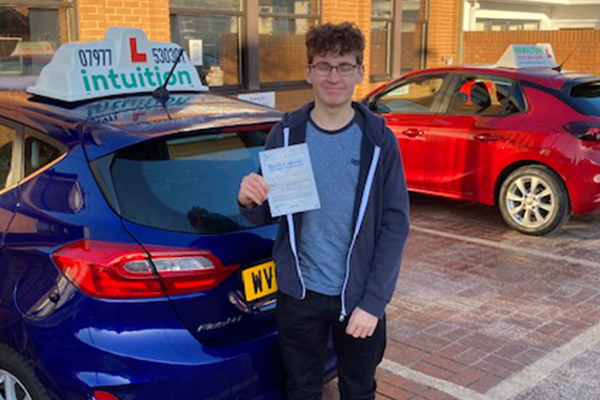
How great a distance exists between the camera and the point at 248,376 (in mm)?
2580

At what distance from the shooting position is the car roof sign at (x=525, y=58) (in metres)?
7.08

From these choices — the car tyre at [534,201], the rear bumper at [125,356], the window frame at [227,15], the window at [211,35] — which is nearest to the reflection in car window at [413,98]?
the car tyre at [534,201]

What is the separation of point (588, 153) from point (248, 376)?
4643mm

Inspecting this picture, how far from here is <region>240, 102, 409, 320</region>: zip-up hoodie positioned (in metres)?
2.40

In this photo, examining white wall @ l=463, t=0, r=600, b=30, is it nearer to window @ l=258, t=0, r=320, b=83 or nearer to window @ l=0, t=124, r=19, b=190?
window @ l=258, t=0, r=320, b=83

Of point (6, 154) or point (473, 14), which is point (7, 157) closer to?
point (6, 154)

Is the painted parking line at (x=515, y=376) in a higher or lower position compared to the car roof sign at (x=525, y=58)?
lower

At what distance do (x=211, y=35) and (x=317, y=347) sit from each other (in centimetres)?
766

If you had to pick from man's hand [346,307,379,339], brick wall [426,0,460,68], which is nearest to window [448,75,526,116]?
man's hand [346,307,379,339]

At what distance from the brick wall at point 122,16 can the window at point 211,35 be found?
442 mm

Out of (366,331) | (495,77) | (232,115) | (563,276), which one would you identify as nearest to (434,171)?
(495,77)

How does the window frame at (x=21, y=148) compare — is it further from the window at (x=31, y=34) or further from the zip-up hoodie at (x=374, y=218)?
the window at (x=31, y=34)

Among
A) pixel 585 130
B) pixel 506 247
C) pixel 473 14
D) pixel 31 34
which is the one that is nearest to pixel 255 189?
pixel 506 247

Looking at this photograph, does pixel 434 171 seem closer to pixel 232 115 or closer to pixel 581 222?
pixel 581 222
